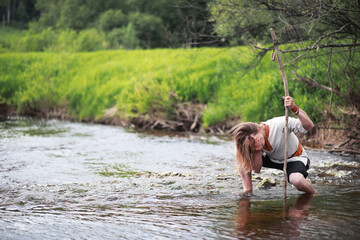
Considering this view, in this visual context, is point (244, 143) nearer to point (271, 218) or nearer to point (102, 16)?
point (271, 218)

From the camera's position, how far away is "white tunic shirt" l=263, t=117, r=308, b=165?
618 cm

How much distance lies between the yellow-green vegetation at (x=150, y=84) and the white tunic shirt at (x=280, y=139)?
4.59 metres

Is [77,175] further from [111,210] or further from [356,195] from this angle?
[356,195]

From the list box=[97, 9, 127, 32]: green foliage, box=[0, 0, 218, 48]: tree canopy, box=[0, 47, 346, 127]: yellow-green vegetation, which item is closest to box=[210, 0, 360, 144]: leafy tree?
box=[0, 47, 346, 127]: yellow-green vegetation

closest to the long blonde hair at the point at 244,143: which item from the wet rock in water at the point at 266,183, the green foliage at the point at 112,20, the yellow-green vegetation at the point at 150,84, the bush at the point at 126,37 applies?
the wet rock in water at the point at 266,183

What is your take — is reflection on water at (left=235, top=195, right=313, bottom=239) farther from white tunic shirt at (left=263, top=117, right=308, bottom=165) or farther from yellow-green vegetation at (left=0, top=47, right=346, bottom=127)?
yellow-green vegetation at (left=0, top=47, right=346, bottom=127)

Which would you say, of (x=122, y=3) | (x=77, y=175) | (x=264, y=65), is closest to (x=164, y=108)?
(x=264, y=65)

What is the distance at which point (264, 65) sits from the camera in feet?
46.4

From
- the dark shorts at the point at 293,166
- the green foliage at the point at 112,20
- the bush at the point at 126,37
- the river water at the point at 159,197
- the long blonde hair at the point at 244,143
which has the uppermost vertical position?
the green foliage at the point at 112,20

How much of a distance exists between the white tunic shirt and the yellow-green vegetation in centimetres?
459

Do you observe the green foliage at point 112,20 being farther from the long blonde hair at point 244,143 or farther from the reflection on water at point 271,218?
the reflection on water at point 271,218

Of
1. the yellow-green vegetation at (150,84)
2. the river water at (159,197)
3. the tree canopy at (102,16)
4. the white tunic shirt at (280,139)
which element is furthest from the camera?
Answer: the tree canopy at (102,16)

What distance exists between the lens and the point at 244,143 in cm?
600

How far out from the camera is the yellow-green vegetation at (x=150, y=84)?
42.4 ft
